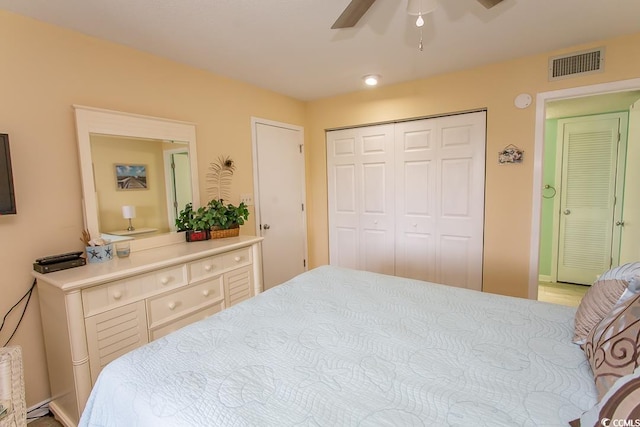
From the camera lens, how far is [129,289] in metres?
1.78

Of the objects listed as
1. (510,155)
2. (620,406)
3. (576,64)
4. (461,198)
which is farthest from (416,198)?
(620,406)

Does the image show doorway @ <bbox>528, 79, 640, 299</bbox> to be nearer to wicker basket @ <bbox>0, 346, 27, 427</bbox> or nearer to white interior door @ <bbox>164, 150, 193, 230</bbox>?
white interior door @ <bbox>164, 150, 193, 230</bbox>

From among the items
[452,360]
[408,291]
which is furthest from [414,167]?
[452,360]

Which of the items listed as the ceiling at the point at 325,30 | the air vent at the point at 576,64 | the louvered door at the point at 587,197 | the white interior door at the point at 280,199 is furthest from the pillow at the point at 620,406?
the louvered door at the point at 587,197

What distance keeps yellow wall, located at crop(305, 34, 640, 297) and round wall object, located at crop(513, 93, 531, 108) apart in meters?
0.03

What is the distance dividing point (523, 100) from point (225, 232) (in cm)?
277

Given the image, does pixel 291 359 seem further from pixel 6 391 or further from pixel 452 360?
pixel 6 391

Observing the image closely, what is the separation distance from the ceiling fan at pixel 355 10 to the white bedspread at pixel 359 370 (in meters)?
1.42

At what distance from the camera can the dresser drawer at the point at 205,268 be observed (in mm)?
2109

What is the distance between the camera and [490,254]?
293cm

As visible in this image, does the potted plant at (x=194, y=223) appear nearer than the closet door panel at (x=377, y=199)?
Yes

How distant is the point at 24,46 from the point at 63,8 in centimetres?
33

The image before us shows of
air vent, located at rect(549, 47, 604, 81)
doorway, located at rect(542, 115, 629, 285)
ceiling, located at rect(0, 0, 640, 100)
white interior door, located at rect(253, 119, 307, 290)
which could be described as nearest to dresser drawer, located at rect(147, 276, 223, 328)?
white interior door, located at rect(253, 119, 307, 290)

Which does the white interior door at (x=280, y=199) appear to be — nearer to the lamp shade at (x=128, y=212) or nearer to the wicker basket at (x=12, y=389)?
the lamp shade at (x=128, y=212)
